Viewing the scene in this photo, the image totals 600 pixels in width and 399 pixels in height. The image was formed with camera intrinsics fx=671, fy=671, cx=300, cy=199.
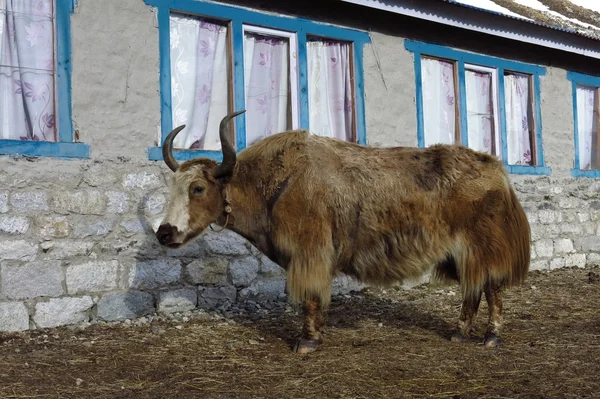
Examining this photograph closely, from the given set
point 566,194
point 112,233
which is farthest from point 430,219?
point 566,194

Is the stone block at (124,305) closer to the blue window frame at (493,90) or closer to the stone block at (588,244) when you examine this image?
the blue window frame at (493,90)

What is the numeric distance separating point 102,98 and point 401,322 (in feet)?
11.4

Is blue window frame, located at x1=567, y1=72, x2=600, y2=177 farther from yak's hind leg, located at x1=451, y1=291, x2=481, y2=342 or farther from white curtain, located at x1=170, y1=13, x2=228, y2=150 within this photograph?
white curtain, located at x1=170, y1=13, x2=228, y2=150

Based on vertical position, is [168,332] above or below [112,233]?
below

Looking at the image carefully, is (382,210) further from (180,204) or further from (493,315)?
(180,204)

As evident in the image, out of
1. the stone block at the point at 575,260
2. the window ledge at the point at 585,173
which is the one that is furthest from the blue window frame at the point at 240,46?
the window ledge at the point at 585,173

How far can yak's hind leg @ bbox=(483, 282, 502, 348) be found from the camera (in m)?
5.19

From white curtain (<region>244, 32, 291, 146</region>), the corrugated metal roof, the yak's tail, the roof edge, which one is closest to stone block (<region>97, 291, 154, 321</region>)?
white curtain (<region>244, 32, 291, 146</region>)

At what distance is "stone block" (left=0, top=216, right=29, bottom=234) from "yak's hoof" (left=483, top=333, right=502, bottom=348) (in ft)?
12.9

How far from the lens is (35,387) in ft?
13.5

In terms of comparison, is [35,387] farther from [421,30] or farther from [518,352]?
[421,30]

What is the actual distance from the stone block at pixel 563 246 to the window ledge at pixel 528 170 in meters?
1.02

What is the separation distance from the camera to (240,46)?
7.13 metres

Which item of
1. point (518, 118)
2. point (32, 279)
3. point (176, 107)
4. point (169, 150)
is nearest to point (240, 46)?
point (176, 107)
